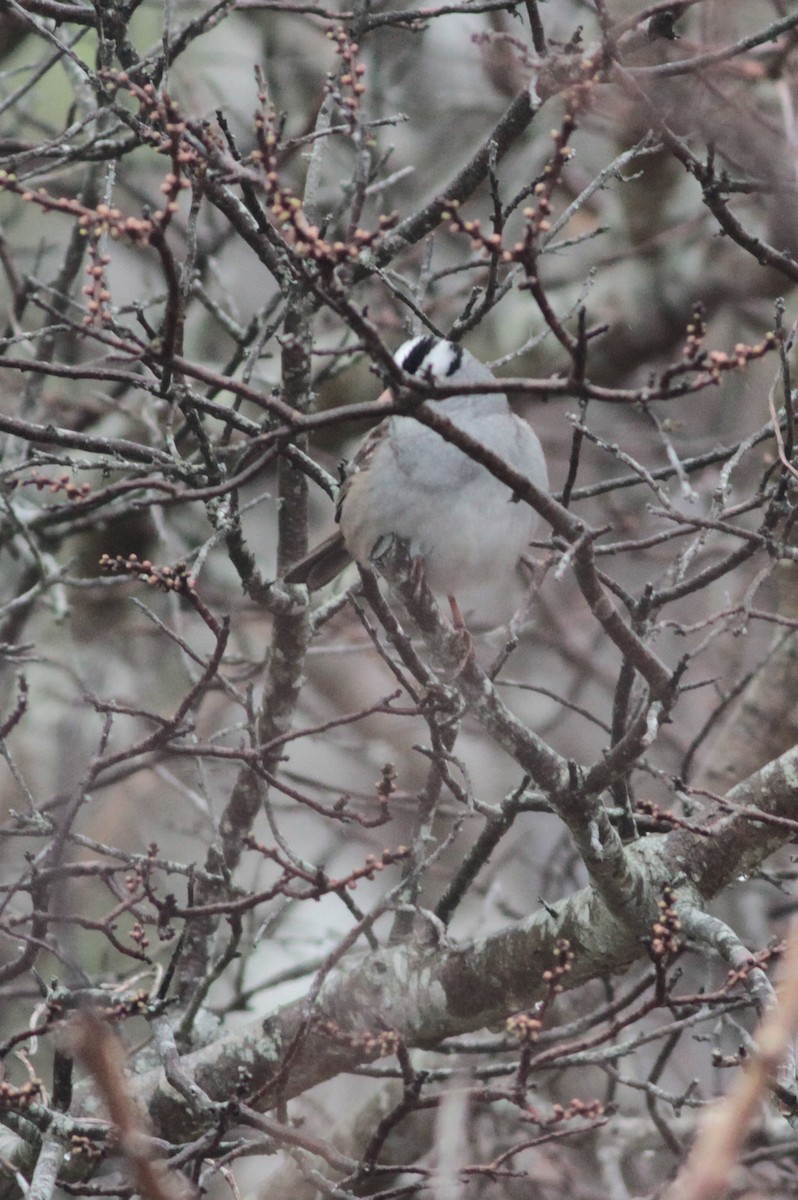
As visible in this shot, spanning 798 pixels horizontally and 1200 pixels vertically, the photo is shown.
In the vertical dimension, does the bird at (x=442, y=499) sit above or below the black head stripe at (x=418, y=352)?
below

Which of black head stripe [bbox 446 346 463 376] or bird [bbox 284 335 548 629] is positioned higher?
black head stripe [bbox 446 346 463 376]

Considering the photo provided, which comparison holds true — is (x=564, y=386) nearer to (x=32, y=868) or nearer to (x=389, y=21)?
(x=32, y=868)

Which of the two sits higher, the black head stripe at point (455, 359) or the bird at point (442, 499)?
the black head stripe at point (455, 359)

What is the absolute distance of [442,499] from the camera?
3607 mm

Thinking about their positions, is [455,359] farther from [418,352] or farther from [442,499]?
[442,499]

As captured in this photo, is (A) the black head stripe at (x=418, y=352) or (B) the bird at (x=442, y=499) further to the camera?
(A) the black head stripe at (x=418, y=352)

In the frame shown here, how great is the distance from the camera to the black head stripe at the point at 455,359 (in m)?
3.76

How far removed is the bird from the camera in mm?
3588

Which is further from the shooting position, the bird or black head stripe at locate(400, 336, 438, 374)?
black head stripe at locate(400, 336, 438, 374)

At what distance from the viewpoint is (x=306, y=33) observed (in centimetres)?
741

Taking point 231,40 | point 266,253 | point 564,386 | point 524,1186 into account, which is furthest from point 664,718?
point 231,40

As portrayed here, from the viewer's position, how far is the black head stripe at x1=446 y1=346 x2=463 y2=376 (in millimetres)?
3762

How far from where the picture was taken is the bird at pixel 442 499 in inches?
141

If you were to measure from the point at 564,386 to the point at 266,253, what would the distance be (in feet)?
5.04
